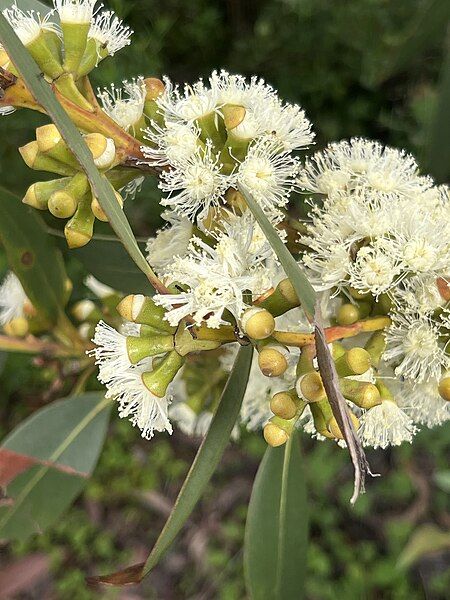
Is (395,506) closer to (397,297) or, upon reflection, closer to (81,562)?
(81,562)

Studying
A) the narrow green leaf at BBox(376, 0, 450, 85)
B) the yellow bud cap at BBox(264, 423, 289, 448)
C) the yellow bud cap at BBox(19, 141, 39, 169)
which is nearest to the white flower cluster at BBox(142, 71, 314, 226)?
the yellow bud cap at BBox(19, 141, 39, 169)

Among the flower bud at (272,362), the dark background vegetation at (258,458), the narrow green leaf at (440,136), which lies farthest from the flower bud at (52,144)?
the dark background vegetation at (258,458)

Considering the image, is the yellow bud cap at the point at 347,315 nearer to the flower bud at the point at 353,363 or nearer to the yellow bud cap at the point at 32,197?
the flower bud at the point at 353,363

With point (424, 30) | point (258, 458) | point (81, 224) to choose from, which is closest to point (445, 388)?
point (81, 224)

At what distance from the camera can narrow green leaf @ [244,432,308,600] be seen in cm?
94

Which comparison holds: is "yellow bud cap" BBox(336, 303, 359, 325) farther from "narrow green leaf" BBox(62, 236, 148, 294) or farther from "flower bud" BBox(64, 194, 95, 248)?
"narrow green leaf" BBox(62, 236, 148, 294)

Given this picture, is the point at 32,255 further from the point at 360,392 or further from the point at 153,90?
the point at 360,392

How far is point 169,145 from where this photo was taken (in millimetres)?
627

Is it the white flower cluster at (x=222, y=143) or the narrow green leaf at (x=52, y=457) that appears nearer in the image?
the white flower cluster at (x=222, y=143)

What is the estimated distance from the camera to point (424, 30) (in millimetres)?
1242

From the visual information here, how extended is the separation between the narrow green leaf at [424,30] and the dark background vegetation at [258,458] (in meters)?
0.29

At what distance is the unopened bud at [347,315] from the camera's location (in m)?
→ 0.66

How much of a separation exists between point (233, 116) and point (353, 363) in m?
0.25

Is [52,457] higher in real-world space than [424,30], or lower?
lower
